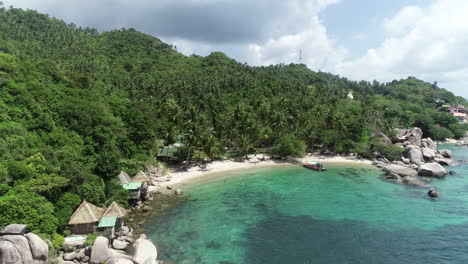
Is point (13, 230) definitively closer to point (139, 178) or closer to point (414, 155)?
point (139, 178)

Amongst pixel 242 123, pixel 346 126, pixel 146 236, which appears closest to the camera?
pixel 146 236

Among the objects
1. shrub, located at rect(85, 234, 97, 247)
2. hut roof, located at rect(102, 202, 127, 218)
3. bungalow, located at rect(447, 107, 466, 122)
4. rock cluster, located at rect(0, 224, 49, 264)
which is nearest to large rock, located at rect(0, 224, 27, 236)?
rock cluster, located at rect(0, 224, 49, 264)

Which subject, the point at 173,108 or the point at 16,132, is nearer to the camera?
the point at 16,132

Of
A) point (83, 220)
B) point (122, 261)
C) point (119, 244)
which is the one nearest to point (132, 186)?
point (83, 220)

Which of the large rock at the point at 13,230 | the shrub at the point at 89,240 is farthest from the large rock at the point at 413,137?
the large rock at the point at 13,230

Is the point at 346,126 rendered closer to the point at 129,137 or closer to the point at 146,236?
the point at 129,137

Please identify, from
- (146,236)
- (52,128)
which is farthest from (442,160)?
(52,128)

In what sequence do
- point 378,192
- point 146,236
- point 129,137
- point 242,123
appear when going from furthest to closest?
point 242,123, point 129,137, point 378,192, point 146,236
